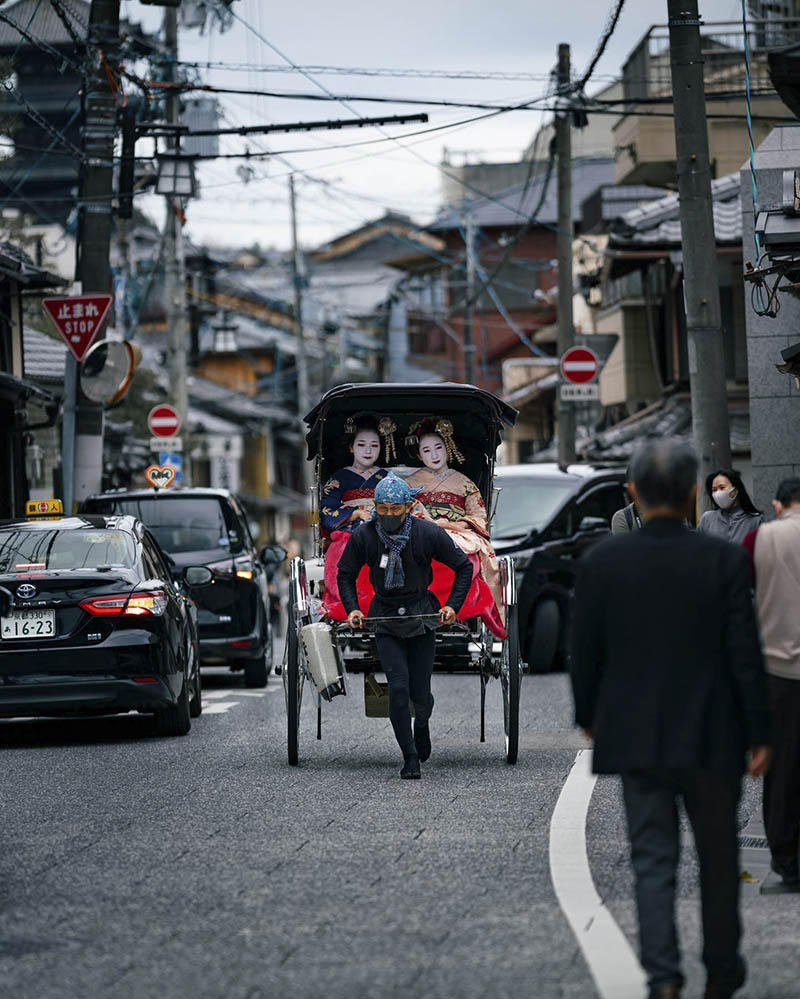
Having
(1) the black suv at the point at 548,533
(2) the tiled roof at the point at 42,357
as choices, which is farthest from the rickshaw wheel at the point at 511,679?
Result: (2) the tiled roof at the point at 42,357

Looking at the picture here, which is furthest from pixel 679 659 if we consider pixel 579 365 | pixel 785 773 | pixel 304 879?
pixel 579 365

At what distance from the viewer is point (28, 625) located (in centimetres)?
1250

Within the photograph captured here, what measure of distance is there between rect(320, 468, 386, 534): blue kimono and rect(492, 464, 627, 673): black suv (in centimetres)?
688

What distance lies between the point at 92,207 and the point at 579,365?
9.12 metres

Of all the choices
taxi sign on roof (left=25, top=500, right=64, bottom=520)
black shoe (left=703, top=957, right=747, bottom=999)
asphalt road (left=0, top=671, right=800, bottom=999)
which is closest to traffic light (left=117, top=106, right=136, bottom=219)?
taxi sign on roof (left=25, top=500, right=64, bottom=520)

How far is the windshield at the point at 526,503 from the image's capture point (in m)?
21.2

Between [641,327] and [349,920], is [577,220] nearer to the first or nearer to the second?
[641,327]

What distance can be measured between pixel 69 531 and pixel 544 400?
37800 mm

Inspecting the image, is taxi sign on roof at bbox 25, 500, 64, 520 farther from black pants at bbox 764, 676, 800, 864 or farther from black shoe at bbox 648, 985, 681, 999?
black shoe at bbox 648, 985, 681, 999

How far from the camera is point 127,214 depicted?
77.8ft

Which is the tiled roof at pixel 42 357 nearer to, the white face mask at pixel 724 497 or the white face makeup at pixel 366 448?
the white face makeup at pixel 366 448

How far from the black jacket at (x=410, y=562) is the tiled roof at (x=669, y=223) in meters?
17.3

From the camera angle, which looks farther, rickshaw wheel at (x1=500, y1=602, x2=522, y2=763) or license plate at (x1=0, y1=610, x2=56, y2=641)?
license plate at (x1=0, y1=610, x2=56, y2=641)

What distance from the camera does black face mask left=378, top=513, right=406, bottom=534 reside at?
1095 cm
